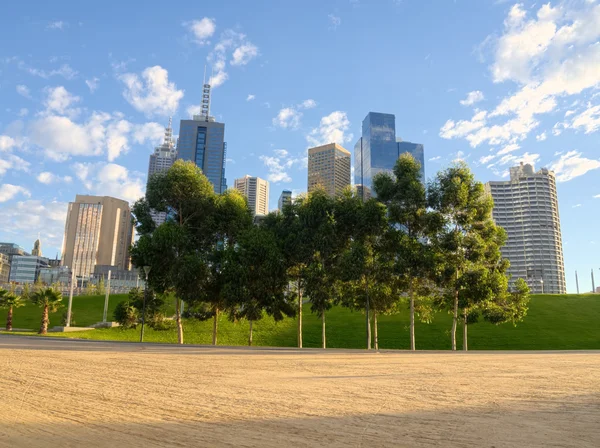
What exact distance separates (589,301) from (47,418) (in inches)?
2922

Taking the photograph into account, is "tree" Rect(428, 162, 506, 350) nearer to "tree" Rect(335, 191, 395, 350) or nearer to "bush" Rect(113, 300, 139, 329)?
"tree" Rect(335, 191, 395, 350)

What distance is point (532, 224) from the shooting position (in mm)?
188250

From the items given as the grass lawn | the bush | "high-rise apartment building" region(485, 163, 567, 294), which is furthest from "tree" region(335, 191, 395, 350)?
"high-rise apartment building" region(485, 163, 567, 294)

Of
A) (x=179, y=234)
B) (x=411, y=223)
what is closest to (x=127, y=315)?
(x=179, y=234)

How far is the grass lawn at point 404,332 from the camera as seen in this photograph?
44.5 m

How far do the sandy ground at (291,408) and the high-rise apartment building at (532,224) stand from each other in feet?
632

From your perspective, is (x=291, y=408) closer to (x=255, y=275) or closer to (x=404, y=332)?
(x=255, y=275)

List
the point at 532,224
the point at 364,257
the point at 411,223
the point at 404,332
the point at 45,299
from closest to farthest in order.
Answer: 1. the point at 364,257
2. the point at 411,223
3. the point at 45,299
4. the point at 404,332
5. the point at 532,224

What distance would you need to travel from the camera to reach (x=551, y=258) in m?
184

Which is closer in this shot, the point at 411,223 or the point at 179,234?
the point at 411,223

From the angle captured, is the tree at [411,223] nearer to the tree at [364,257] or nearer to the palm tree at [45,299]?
the tree at [364,257]

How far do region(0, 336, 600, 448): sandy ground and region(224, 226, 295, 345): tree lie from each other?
18572 mm

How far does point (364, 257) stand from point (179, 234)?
15401 millimetres

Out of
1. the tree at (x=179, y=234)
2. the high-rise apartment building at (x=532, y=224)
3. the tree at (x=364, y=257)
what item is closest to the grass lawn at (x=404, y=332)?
the tree at (x=364, y=257)
